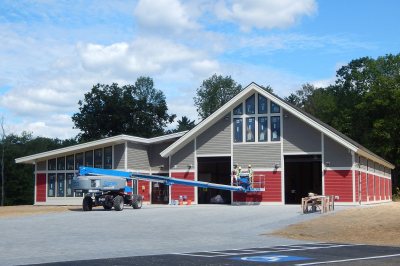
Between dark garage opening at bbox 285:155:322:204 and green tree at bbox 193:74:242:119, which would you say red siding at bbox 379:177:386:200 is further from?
green tree at bbox 193:74:242:119

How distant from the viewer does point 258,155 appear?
125 feet

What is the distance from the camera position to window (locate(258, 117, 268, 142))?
3822cm

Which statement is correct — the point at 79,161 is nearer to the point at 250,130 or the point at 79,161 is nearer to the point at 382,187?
the point at 250,130

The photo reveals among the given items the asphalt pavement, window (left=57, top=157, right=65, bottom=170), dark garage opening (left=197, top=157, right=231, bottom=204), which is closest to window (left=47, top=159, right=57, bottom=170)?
window (left=57, top=157, right=65, bottom=170)

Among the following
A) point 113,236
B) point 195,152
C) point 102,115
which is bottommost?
point 113,236

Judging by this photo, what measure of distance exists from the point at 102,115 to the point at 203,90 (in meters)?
20.7

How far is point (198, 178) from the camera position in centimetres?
4197

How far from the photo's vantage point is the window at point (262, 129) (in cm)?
3822

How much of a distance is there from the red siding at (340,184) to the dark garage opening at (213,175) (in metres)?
7.00

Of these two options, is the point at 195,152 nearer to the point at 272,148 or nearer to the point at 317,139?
the point at 272,148

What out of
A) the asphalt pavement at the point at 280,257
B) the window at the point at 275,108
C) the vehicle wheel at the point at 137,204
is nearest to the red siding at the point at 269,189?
the window at the point at 275,108

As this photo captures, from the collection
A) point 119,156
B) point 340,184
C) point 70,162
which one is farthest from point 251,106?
point 70,162

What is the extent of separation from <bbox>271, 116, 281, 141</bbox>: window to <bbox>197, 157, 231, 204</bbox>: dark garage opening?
3.74 metres

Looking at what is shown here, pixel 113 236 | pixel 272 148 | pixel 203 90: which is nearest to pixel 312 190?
pixel 272 148
